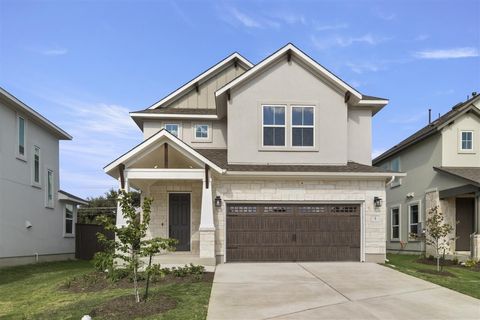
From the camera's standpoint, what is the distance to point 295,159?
56.1ft

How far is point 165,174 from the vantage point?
597 inches

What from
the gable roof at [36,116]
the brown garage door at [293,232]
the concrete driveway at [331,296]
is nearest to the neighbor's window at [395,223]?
the brown garage door at [293,232]

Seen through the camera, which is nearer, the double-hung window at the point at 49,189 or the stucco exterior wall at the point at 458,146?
the stucco exterior wall at the point at 458,146

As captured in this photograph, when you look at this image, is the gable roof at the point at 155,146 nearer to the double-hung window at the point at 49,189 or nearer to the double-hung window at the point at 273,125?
the double-hung window at the point at 273,125

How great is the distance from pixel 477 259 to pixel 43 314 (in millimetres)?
15214

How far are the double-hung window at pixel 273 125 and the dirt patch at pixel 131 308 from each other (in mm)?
8664

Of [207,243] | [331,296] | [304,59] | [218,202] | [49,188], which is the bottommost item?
[331,296]

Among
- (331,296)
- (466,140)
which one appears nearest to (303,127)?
(331,296)

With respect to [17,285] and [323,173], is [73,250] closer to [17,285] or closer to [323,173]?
[17,285]

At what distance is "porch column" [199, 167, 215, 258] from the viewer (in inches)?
590

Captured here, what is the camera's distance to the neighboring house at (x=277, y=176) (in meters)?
15.9

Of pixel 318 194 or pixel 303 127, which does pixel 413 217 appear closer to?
pixel 318 194

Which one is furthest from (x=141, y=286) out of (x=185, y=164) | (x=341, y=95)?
(x=341, y=95)

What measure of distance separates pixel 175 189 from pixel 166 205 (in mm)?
670
